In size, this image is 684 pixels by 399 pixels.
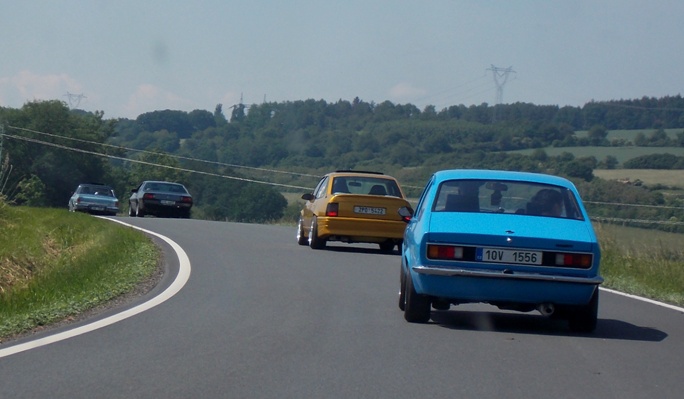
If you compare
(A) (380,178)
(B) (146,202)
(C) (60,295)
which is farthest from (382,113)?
(C) (60,295)

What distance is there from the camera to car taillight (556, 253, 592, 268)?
9.23 m

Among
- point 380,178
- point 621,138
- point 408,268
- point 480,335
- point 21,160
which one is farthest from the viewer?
point 21,160

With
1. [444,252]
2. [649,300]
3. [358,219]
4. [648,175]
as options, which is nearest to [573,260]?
[444,252]

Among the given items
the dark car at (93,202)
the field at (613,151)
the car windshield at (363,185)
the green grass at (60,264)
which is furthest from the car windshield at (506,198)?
the field at (613,151)

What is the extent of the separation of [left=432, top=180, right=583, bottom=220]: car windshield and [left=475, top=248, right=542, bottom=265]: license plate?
31.2 inches

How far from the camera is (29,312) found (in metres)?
9.76

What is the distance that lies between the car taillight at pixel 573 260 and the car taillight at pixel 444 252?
885 millimetres

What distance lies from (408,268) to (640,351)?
2.39m

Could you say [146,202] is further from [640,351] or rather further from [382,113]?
[382,113]

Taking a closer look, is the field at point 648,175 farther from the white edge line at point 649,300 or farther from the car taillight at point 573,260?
the car taillight at point 573,260

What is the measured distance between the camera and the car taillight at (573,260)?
9.23m

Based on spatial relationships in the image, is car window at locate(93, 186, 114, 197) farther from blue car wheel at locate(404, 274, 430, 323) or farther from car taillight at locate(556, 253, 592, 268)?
car taillight at locate(556, 253, 592, 268)

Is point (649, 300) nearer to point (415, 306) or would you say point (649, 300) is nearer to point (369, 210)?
point (415, 306)

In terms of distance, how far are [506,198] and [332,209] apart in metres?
9.17
